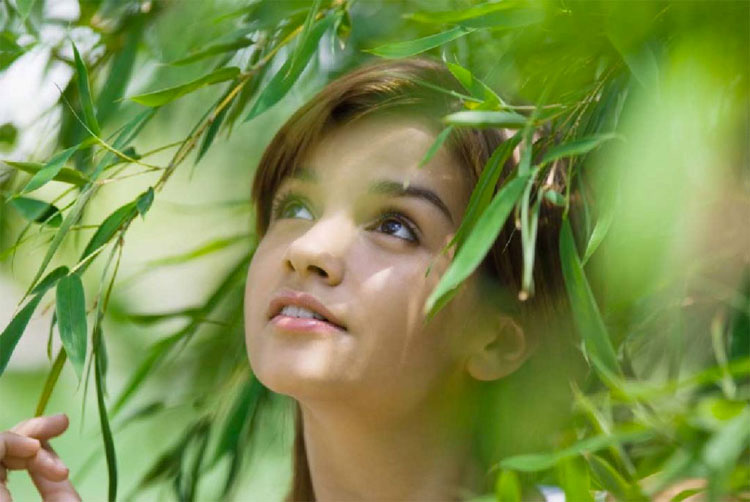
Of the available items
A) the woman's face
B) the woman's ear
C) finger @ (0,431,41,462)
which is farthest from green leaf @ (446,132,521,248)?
finger @ (0,431,41,462)

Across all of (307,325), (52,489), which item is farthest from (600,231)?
(52,489)

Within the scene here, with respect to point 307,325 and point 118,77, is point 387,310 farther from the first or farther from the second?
point 118,77

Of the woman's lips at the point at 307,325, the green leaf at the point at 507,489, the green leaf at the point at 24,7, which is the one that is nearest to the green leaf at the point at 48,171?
the green leaf at the point at 24,7

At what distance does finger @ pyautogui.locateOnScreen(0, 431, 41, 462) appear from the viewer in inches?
46.3

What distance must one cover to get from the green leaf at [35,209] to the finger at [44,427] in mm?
181

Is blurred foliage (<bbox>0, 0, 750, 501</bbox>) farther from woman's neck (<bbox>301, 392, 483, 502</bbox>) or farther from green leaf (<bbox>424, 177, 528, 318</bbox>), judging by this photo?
woman's neck (<bbox>301, 392, 483, 502</bbox>)

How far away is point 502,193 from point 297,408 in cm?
57

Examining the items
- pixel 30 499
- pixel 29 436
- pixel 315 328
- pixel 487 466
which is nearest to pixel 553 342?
pixel 487 466

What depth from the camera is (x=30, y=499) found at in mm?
2340

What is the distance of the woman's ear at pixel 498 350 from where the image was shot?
1.22m

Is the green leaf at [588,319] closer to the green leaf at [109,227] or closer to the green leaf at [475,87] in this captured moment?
the green leaf at [475,87]

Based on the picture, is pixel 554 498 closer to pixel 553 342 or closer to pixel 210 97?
pixel 553 342

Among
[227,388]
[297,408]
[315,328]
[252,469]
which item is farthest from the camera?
[252,469]

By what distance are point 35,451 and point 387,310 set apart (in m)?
0.35
